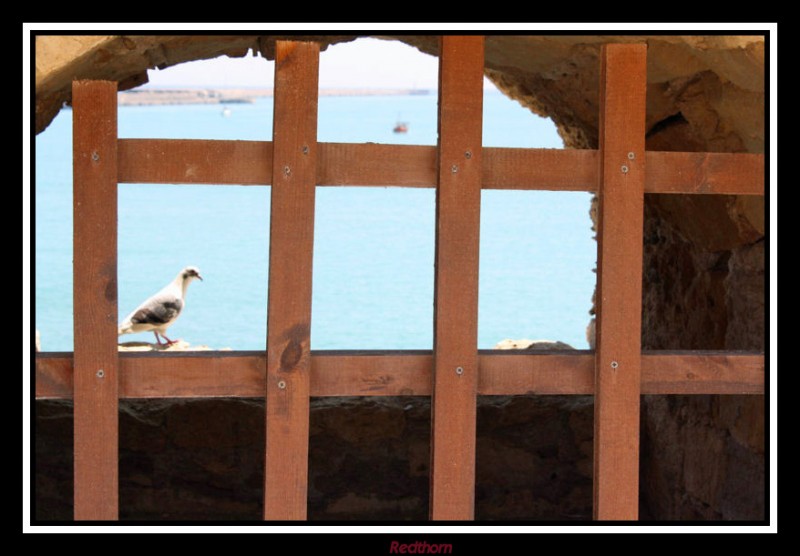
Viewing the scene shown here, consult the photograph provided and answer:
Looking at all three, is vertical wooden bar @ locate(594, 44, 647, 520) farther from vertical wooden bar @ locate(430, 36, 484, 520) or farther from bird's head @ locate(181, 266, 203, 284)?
bird's head @ locate(181, 266, 203, 284)

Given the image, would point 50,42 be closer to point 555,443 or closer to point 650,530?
point 650,530

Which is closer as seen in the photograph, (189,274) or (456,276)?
(456,276)

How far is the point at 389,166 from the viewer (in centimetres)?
234

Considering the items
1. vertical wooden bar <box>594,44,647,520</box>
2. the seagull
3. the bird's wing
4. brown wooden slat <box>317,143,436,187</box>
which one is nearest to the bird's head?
the seagull

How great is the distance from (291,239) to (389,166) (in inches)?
10.0

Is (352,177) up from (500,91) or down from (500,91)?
down

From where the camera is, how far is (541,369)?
2.42m

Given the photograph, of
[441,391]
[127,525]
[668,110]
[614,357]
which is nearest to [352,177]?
[441,391]

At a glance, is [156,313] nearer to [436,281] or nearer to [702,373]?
[436,281]

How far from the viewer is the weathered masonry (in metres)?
2.29

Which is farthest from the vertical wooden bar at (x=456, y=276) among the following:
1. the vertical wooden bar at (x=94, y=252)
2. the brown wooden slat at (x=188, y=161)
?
the vertical wooden bar at (x=94, y=252)

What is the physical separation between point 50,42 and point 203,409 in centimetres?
254

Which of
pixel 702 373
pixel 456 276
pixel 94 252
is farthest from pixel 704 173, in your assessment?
pixel 94 252

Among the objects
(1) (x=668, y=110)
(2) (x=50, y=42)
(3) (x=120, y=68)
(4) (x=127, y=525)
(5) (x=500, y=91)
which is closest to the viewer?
(4) (x=127, y=525)
